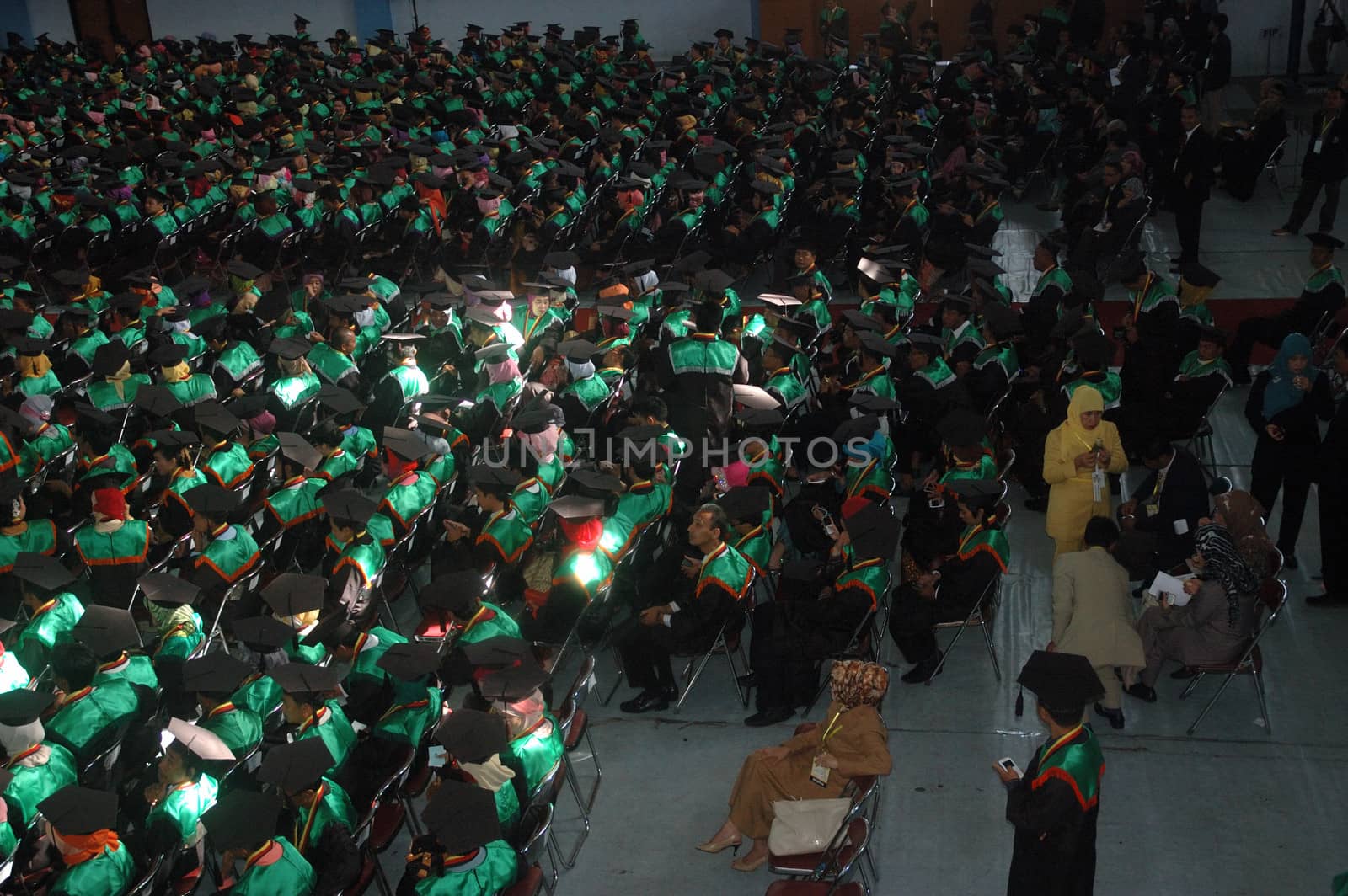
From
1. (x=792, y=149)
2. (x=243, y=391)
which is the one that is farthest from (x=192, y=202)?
(x=792, y=149)

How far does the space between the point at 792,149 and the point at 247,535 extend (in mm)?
8675

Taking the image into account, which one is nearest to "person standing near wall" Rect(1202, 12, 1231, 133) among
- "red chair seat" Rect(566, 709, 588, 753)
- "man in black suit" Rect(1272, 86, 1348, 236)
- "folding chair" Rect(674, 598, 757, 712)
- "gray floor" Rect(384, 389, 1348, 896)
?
"man in black suit" Rect(1272, 86, 1348, 236)

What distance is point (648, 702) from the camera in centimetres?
622

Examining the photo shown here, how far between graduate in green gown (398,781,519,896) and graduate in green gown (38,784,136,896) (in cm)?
101

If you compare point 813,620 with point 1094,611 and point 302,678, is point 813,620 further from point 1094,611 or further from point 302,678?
point 302,678

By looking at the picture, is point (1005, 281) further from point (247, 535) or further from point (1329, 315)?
point (247, 535)

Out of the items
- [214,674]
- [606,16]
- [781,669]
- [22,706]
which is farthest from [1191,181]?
[606,16]

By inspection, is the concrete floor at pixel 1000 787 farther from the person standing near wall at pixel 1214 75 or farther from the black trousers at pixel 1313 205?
the person standing near wall at pixel 1214 75

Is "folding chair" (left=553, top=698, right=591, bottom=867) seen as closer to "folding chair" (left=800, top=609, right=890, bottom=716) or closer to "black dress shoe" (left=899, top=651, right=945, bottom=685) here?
"folding chair" (left=800, top=609, right=890, bottom=716)

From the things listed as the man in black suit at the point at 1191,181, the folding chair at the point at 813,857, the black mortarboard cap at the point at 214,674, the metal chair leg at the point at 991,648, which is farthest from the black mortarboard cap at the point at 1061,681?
the man in black suit at the point at 1191,181

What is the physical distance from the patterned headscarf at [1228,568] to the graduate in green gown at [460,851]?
316 cm

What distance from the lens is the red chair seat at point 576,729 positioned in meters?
5.47

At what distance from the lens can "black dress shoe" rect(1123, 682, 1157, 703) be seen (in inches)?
232

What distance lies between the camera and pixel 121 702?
5.36 m
